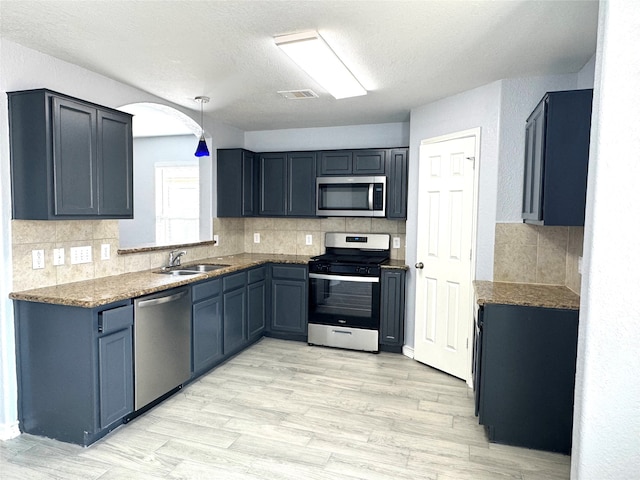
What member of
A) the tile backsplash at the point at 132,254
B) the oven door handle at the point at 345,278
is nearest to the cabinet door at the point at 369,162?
the tile backsplash at the point at 132,254

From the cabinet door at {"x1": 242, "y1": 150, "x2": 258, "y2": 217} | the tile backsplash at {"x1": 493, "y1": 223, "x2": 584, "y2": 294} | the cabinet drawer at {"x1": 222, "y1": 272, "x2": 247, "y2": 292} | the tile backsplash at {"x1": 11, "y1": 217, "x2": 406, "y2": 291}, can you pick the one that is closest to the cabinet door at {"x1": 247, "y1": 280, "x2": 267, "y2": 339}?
the cabinet drawer at {"x1": 222, "y1": 272, "x2": 247, "y2": 292}

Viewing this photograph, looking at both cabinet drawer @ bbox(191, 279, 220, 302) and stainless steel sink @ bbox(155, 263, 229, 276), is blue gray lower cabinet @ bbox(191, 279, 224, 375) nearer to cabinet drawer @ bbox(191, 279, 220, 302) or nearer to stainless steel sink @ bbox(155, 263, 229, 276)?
cabinet drawer @ bbox(191, 279, 220, 302)

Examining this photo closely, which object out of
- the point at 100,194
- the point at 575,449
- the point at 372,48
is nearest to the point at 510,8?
the point at 372,48

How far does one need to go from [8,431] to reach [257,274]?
2413 mm

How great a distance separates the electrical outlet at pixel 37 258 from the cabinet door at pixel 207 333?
1122 millimetres

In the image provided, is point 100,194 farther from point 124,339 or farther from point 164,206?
point 164,206

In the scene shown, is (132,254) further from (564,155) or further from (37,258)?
(564,155)

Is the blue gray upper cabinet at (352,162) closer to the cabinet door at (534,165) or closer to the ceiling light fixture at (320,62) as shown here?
the ceiling light fixture at (320,62)

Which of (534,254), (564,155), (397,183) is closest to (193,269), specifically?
(397,183)

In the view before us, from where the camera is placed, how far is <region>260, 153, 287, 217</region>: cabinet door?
4844 mm

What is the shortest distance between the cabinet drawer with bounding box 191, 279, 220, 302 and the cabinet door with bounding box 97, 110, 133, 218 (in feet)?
2.57

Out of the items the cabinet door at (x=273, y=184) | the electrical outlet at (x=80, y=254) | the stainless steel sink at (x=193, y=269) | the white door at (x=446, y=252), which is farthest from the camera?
the cabinet door at (x=273, y=184)

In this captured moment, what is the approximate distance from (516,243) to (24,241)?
3500mm

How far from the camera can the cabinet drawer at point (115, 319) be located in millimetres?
2463
